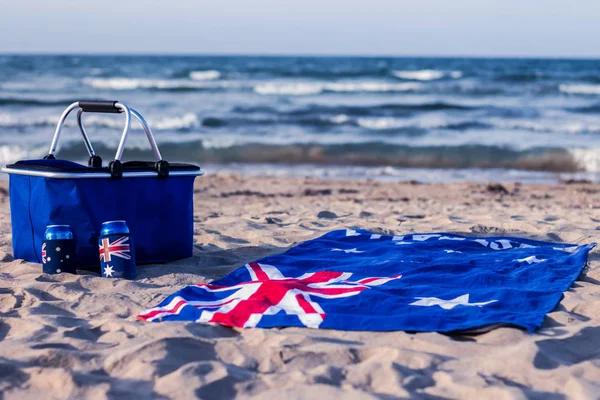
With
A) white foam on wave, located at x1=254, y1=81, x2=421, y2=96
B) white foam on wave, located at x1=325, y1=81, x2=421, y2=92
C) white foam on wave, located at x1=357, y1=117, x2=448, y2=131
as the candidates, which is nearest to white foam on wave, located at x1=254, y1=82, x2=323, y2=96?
white foam on wave, located at x1=254, y1=81, x2=421, y2=96

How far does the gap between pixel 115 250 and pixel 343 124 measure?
37.0ft

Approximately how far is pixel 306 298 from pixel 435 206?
3.47m

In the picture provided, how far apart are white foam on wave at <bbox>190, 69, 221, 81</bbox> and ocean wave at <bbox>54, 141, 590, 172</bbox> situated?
14494mm

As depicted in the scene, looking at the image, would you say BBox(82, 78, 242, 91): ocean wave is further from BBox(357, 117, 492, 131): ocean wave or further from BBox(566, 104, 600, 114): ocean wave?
BBox(566, 104, 600, 114): ocean wave

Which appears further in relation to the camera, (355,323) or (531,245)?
(531,245)

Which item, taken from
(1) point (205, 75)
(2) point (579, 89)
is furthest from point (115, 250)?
(1) point (205, 75)

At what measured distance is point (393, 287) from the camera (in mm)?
3160

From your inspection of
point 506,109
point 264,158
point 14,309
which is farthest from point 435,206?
point 506,109

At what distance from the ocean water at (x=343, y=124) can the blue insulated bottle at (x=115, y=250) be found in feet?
18.9

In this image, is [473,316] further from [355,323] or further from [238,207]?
[238,207]

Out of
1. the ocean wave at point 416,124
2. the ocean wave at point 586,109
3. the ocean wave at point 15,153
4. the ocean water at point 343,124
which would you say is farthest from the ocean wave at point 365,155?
the ocean wave at point 586,109

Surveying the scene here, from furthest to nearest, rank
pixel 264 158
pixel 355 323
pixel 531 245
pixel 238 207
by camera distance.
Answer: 1. pixel 264 158
2. pixel 238 207
3. pixel 531 245
4. pixel 355 323

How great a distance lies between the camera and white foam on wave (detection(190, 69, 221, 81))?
25539mm

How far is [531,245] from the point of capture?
4180 mm
